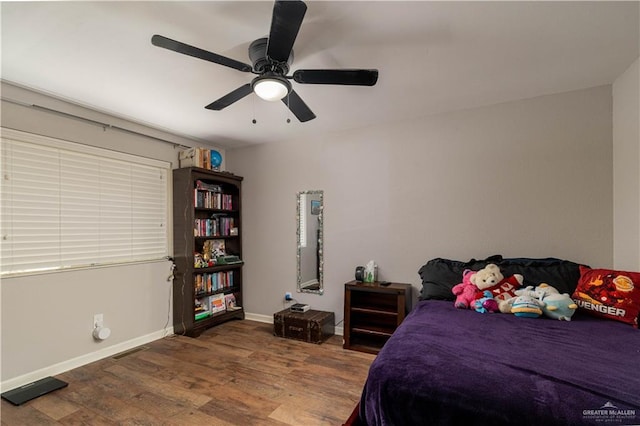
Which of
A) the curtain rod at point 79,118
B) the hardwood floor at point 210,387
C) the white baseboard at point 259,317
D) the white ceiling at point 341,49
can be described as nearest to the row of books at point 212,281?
the white baseboard at point 259,317

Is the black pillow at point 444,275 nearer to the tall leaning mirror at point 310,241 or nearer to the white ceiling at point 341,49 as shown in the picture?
the tall leaning mirror at point 310,241

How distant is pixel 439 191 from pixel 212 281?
9.75ft

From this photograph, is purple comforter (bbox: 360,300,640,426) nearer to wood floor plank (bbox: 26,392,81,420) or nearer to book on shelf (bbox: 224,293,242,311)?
wood floor plank (bbox: 26,392,81,420)

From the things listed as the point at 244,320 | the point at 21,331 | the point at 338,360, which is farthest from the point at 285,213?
the point at 21,331

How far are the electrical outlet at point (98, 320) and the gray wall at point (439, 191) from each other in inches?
67.0

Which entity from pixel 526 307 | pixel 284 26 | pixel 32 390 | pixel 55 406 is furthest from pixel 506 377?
pixel 32 390

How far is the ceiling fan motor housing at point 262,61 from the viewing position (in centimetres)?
178

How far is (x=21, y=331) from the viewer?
8.04 feet

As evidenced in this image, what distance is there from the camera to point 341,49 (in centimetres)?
199

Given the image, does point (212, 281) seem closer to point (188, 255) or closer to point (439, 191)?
point (188, 255)

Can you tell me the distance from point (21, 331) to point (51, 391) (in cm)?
56

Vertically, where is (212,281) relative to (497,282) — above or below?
below

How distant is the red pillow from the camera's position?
75.8 inches

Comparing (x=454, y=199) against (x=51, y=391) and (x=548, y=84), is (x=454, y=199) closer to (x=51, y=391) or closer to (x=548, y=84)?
(x=548, y=84)
